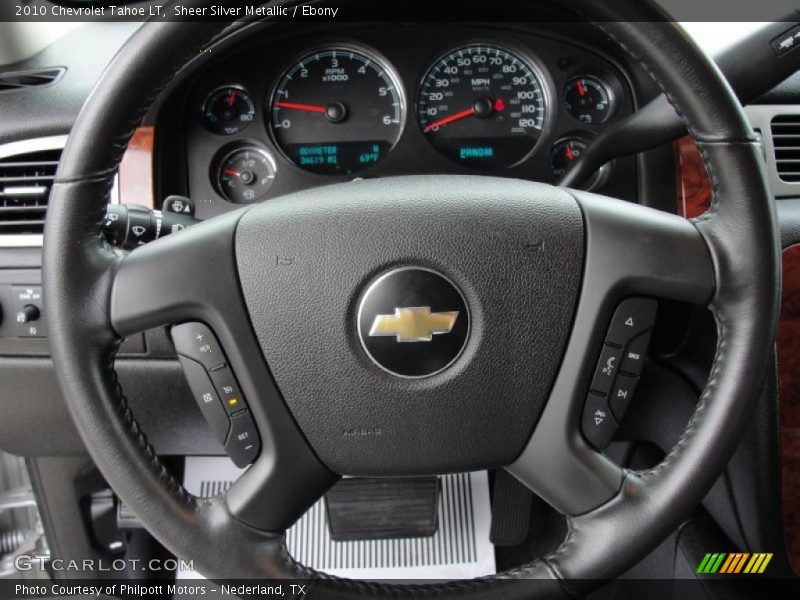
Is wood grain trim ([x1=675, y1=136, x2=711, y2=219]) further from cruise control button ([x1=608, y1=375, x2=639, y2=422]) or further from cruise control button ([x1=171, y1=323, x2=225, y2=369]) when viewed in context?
cruise control button ([x1=171, y1=323, x2=225, y2=369])

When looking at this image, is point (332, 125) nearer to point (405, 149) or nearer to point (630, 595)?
point (405, 149)

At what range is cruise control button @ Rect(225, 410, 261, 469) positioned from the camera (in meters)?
0.92

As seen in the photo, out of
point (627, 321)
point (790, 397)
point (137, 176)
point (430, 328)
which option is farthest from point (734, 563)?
point (137, 176)

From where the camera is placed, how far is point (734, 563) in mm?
1382

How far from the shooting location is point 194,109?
1.41m

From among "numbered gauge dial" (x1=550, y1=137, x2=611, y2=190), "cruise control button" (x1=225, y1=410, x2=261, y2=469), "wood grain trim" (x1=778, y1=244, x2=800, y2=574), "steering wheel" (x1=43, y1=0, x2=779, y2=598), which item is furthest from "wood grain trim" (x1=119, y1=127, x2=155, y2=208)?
"wood grain trim" (x1=778, y1=244, x2=800, y2=574)

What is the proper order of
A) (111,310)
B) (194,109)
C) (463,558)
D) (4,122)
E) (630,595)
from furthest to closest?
(630,595) → (463,558) → (194,109) → (4,122) → (111,310)

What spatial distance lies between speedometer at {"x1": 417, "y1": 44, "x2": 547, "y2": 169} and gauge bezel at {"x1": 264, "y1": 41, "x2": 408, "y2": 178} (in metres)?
0.03

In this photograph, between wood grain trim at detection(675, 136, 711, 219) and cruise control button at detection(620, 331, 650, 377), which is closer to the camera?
cruise control button at detection(620, 331, 650, 377)

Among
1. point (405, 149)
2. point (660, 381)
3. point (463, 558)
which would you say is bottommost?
point (463, 558)

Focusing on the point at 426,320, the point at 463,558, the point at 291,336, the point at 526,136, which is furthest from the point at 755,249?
the point at 463,558

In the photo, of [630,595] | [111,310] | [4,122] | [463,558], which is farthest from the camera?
[630,595]

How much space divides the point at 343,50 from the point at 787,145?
760 millimetres

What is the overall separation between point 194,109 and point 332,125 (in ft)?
0.76
